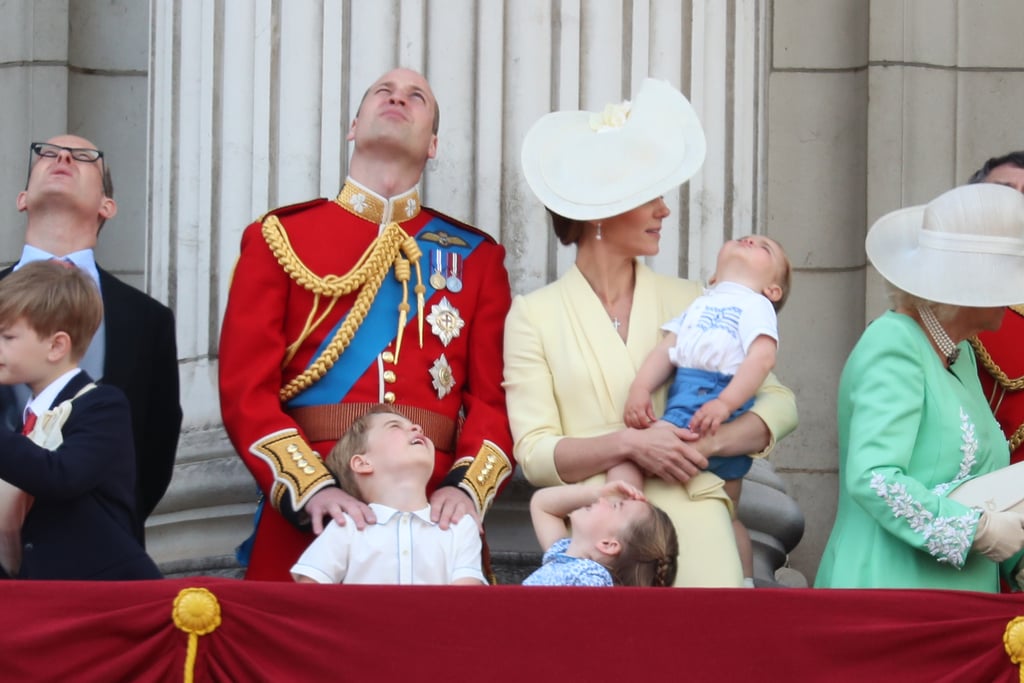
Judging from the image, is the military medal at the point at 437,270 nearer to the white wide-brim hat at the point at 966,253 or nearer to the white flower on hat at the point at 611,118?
the white flower on hat at the point at 611,118

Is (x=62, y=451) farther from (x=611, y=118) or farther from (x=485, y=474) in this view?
(x=611, y=118)

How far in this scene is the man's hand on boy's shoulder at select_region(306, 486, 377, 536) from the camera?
504cm

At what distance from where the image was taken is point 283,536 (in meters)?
5.48

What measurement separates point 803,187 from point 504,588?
377 cm

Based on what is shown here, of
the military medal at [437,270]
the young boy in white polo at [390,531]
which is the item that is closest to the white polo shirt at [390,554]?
the young boy in white polo at [390,531]

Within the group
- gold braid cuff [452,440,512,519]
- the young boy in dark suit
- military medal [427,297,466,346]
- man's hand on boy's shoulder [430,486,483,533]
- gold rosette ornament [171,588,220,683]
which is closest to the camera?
gold rosette ornament [171,588,220,683]

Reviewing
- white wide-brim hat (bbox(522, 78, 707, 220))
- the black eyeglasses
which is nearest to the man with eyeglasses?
the black eyeglasses

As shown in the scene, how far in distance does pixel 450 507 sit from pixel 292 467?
36cm

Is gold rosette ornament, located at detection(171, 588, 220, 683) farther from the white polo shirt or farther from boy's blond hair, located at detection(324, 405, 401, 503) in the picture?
boy's blond hair, located at detection(324, 405, 401, 503)

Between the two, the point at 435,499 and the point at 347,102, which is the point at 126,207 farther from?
the point at 435,499

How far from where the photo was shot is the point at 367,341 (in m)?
5.66

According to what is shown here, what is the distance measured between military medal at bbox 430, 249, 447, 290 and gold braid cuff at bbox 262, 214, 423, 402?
0.12 ft

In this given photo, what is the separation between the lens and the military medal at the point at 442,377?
5.64 metres

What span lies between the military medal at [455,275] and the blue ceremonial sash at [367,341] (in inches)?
0.7
